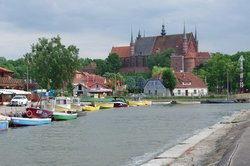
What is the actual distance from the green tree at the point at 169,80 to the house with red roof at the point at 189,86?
459cm

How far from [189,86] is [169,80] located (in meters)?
10.6

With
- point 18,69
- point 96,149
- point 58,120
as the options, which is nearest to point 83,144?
point 96,149

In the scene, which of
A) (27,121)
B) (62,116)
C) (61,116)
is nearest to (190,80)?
(62,116)

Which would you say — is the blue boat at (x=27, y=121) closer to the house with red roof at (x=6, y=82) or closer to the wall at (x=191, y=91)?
the house with red roof at (x=6, y=82)

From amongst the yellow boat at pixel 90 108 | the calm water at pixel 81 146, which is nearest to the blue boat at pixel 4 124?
the calm water at pixel 81 146

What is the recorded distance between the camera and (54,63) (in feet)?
344

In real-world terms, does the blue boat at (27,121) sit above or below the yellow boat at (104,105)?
below

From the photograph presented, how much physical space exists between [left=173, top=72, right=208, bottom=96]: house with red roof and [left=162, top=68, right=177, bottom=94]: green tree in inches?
181

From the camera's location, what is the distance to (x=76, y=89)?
15675 cm

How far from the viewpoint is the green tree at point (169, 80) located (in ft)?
553

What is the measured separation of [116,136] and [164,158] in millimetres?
15325

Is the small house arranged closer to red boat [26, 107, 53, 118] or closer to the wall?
the wall

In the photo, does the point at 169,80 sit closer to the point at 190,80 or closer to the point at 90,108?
the point at 190,80

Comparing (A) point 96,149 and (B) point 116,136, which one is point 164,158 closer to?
(A) point 96,149
